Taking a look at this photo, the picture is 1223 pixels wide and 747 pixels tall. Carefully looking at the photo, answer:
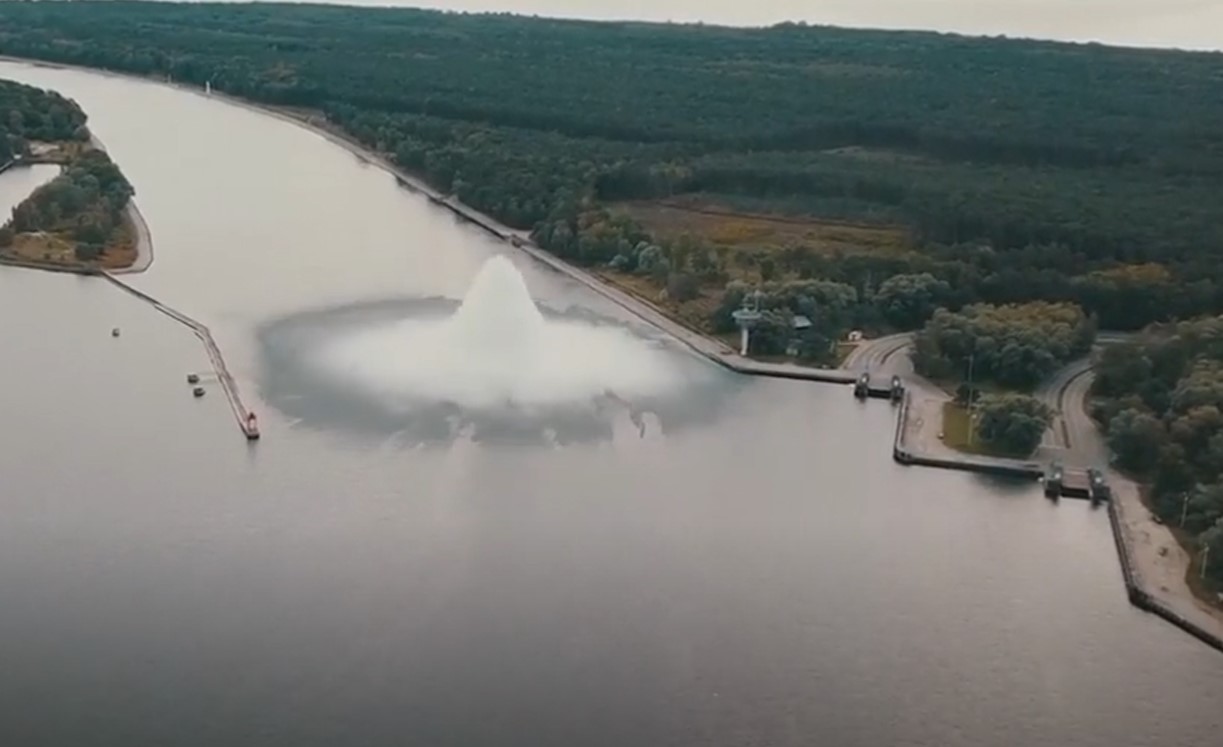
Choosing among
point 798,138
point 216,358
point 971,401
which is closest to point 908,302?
point 971,401

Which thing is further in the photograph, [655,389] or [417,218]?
[417,218]

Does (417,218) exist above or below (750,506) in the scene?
above

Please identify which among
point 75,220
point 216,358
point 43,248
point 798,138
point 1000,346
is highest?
point 798,138

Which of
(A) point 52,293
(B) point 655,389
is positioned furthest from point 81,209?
(B) point 655,389

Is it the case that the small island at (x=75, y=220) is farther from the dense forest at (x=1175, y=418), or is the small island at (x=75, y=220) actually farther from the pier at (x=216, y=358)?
the dense forest at (x=1175, y=418)

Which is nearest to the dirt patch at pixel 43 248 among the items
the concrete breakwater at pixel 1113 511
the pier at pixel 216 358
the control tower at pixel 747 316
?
the pier at pixel 216 358

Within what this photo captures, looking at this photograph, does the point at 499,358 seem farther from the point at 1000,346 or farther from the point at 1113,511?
the point at 1113,511

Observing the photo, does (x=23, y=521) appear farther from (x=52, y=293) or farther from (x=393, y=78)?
(x=393, y=78)
